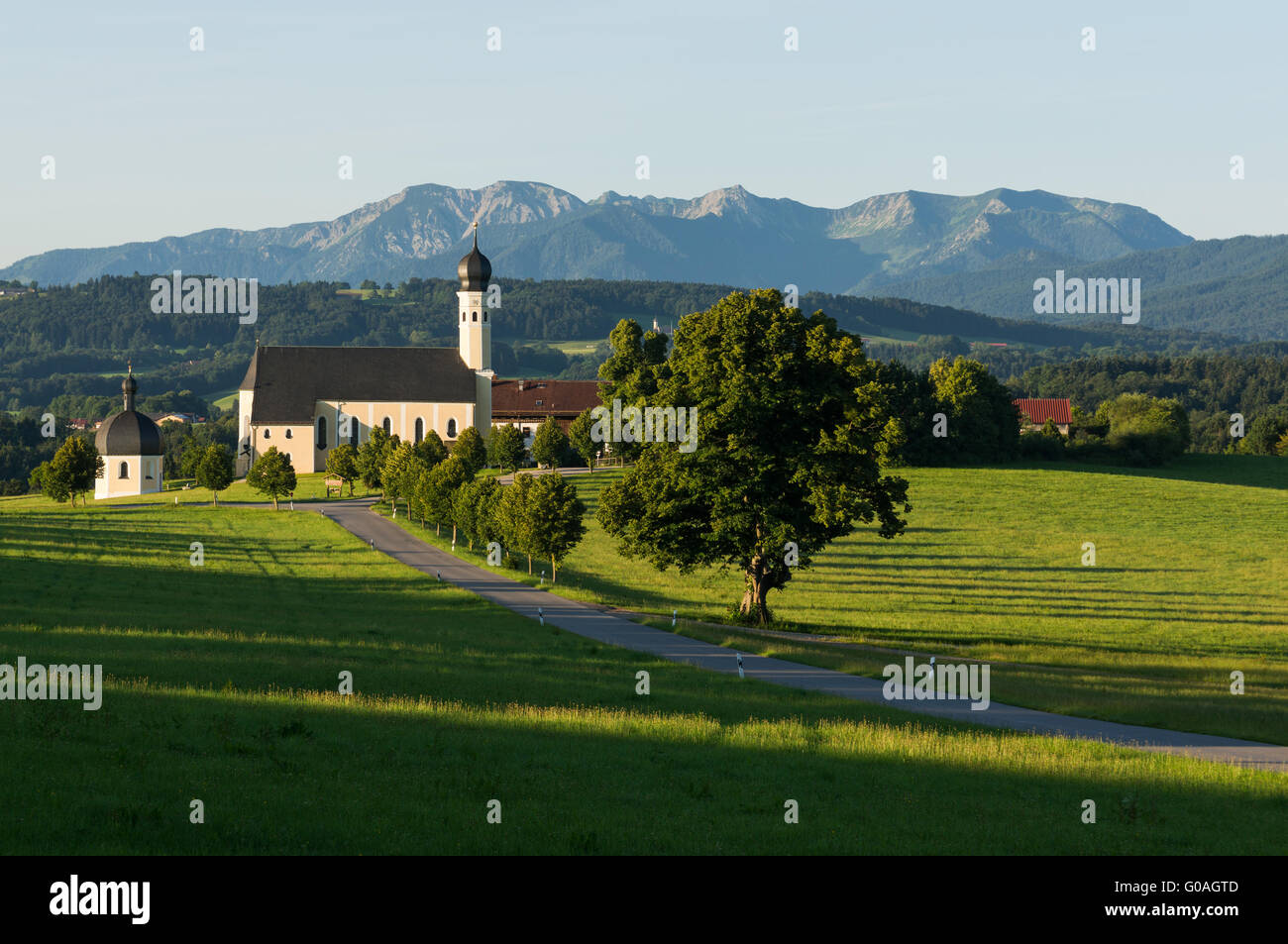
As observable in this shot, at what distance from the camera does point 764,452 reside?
41906mm

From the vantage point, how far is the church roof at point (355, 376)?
124312mm

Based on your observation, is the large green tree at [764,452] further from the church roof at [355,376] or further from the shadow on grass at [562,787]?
the church roof at [355,376]

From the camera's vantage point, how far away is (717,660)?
32250 mm

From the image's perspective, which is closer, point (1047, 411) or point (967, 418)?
point (967, 418)

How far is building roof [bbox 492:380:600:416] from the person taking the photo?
129625mm

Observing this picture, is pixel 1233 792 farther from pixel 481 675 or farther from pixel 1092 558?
pixel 1092 558

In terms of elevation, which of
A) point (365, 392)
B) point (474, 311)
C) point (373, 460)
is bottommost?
point (373, 460)

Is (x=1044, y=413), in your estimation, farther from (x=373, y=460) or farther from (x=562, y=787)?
(x=562, y=787)

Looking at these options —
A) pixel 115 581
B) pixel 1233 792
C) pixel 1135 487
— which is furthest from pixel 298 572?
pixel 1135 487

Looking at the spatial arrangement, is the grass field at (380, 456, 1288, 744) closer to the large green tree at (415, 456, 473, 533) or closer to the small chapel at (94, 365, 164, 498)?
the large green tree at (415, 456, 473, 533)

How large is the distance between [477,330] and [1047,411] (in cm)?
6740

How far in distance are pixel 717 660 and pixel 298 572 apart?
26241 mm

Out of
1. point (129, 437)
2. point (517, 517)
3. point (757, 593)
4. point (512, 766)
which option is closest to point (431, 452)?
point (129, 437)
